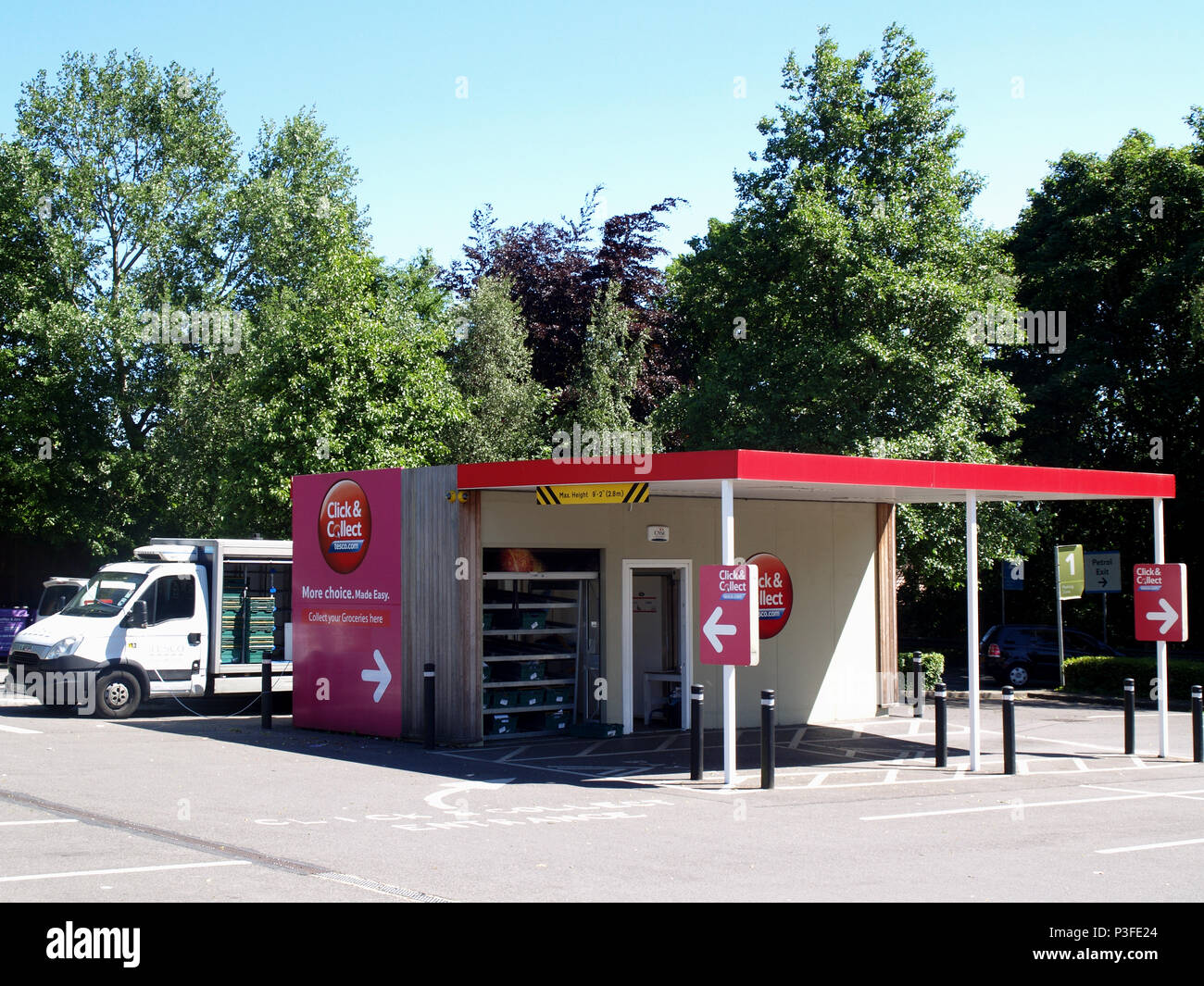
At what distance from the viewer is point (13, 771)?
13281mm

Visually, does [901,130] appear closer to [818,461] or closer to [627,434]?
[627,434]

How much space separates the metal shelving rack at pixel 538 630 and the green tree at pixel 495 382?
57.2 ft

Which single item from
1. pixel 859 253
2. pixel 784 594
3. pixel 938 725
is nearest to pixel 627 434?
pixel 859 253

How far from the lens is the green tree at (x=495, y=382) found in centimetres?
3494

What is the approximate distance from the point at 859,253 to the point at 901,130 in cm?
370

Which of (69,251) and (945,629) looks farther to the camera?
(945,629)

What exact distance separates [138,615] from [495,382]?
1639cm

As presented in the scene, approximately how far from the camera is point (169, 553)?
67.8 feet

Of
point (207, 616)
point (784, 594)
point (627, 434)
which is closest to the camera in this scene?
point (784, 594)

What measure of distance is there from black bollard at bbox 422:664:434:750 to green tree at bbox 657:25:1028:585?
1169 cm

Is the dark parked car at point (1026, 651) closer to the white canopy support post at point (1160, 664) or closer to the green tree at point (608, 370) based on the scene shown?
the green tree at point (608, 370)

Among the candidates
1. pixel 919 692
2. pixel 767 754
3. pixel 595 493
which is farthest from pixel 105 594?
pixel 919 692

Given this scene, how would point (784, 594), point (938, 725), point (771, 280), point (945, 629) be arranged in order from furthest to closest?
point (945, 629), point (771, 280), point (784, 594), point (938, 725)

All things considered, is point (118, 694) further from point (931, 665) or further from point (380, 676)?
point (931, 665)
